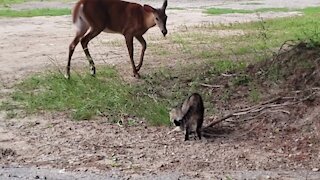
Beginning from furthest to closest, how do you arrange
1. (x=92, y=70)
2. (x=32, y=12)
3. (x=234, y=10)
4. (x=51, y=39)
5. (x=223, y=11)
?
(x=234, y=10)
(x=32, y=12)
(x=223, y=11)
(x=51, y=39)
(x=92, y=70)

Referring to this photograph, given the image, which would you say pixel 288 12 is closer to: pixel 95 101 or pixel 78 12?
pixel 78 12

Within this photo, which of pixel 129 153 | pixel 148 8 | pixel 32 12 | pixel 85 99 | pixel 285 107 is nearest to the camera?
pixel 129 153

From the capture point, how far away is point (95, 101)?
9.36 meters

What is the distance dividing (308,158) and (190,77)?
161 inches

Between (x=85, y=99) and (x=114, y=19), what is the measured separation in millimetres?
2561

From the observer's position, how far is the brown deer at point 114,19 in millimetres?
11617

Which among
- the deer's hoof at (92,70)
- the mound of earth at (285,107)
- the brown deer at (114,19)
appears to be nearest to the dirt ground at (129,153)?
the mound of earth at (285,107)

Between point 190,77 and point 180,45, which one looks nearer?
point 190,77

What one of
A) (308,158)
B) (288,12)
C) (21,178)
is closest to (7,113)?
(21,178)

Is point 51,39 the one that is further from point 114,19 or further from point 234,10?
point 234,10

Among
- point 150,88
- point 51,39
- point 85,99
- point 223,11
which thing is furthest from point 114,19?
point 223,11

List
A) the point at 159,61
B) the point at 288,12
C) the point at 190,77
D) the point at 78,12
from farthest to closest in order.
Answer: the point at 288,12
the point at 159,61
the point at 78,12
the point at 190,77

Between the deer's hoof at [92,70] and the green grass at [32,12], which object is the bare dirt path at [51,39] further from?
the deer's hoof at [92,70]

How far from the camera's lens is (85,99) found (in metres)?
9.55
